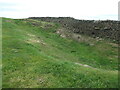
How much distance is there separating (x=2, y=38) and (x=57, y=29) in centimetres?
2234

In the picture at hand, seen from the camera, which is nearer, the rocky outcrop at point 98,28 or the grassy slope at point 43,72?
the grassy slope at point 43,72

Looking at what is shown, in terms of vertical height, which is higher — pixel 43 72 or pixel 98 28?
pixel 98 28

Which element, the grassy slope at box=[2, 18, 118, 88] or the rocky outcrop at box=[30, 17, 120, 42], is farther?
the rocky outcrop at box=[30, 17, 120, 42]

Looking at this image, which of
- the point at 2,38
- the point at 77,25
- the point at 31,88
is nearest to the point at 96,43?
the point at 77,25

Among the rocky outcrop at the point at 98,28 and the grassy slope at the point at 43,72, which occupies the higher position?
the rocky outcrop at the point at 98,28

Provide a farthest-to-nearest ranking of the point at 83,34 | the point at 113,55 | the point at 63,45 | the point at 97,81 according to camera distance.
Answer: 1. the point at 83,34
2. the point at 63,45
3. the point at 113,55
4. the point at 97,81

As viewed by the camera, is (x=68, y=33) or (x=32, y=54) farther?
(x=68, y=33)

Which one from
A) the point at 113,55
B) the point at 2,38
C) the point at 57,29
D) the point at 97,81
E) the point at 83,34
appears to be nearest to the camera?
the point at 97,81

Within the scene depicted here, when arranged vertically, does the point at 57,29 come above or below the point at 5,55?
above

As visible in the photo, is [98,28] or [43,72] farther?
[98,28]

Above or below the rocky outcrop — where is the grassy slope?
below

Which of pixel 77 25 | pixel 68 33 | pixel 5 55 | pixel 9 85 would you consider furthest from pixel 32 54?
pixel 77 25

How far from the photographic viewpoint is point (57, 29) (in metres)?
56.5

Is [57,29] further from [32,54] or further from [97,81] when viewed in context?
[97,81]
